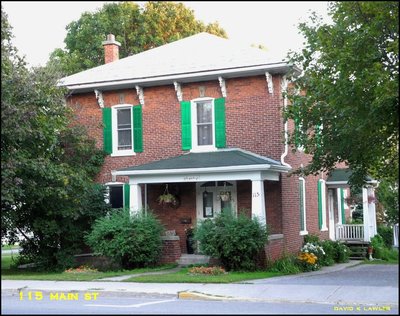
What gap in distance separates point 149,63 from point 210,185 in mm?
5602

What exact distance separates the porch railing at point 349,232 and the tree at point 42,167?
11.2 m

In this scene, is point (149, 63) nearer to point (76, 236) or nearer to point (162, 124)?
point (162, 124)

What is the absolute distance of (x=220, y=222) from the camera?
61.1 feet

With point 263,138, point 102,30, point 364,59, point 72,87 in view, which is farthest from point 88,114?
point 102,30

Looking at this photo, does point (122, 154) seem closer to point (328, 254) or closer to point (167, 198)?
point (167, 198)

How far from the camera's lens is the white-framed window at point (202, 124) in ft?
72.6

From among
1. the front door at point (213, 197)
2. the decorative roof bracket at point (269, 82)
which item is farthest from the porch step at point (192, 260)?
the decorative roof bracket at point (269, 82)

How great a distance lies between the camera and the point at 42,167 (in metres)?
18.2

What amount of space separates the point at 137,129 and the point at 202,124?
252cm

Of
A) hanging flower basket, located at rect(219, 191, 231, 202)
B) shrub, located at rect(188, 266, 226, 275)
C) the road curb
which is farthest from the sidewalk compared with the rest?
hanging flower basket, located at rect(219, 191, 231, 202)

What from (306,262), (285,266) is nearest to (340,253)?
(306,262)

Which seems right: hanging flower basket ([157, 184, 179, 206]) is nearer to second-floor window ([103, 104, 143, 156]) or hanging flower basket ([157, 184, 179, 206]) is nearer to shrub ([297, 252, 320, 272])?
second-floor window ([103, 104, 143, 156])

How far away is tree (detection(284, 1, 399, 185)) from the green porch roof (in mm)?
1618

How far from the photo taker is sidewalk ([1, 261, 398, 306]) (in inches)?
517
